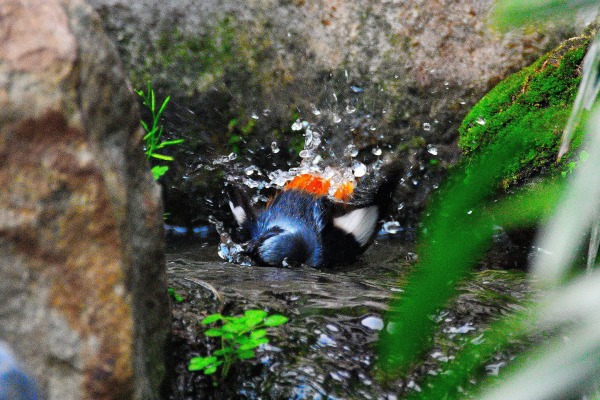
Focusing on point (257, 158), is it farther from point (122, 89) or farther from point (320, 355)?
point (122, 89)

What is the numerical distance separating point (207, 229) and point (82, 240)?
10.8 feet

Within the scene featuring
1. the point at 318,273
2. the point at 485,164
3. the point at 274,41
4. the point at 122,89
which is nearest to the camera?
the point at 485,164

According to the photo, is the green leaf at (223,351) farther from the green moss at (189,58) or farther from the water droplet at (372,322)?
the green moss at (189,58)

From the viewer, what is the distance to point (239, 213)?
4578mm

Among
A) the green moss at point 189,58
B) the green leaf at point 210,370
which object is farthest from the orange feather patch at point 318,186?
the green leaf at point 210,370

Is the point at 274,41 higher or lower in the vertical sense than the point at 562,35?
lower

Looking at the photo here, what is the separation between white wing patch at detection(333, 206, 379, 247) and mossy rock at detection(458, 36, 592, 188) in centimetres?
69

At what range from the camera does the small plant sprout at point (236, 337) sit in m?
2.19

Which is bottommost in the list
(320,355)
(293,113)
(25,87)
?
(320,355)

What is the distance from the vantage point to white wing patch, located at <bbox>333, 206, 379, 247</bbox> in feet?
13.8

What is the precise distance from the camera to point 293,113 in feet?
15.4

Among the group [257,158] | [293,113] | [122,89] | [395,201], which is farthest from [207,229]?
[122,89]

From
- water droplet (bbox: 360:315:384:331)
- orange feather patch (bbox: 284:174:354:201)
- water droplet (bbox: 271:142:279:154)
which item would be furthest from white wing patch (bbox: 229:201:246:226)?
water droplet (bbox: 360:315:384:331)

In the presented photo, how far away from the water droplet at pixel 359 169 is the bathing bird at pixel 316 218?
0.05 metres
